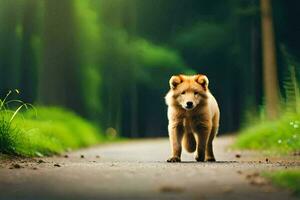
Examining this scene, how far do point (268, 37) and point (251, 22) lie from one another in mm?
14630

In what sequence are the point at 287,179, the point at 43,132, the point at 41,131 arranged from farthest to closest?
1. the point at 43,132
2. the point at 41,131
3. the point at 287,179

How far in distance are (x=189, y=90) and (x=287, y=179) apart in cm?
386

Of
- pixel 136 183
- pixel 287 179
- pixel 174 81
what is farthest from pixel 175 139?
pixel 287 179

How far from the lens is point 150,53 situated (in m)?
40.4

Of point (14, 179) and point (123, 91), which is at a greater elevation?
point (123, 91)

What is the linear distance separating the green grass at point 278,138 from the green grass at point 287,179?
6.93m

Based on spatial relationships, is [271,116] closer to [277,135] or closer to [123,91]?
[277,135]

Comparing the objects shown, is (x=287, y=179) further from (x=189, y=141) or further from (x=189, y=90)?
(x=189, y=141)

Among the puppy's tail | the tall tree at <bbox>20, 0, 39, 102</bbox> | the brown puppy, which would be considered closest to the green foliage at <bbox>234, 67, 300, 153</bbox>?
the puppy's tail

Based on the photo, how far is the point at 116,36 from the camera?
37.9m

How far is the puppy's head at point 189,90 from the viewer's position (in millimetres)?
11188

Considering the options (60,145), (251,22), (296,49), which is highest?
(251,22)

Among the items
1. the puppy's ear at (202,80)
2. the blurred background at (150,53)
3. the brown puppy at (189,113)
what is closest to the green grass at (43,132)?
the blurred background at (150,53)

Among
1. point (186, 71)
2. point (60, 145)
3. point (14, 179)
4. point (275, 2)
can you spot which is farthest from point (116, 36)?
point (14, 179)
